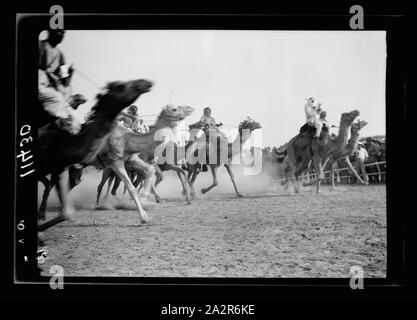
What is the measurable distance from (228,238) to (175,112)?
55.4 inches

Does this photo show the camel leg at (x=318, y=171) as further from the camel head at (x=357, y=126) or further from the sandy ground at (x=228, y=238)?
the camel head at (x=357, y=126)

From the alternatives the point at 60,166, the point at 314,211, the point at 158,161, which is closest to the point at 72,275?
the point at 60,166

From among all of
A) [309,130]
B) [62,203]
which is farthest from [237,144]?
[62,203]

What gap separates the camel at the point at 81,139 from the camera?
414 centimetres

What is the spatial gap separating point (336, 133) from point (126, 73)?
2.30m

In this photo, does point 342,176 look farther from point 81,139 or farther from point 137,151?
point 81,139

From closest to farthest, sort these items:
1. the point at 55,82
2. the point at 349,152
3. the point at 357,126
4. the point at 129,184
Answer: the point at 55,82, the point at 357,126, the point at 129,184, the point at 349,152

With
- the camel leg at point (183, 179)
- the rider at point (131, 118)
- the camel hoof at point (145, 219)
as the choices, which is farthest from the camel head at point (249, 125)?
the camel hoof at point (145, 219)

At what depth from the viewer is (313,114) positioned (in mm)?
4281

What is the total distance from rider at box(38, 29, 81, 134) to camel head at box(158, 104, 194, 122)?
88 centimetres

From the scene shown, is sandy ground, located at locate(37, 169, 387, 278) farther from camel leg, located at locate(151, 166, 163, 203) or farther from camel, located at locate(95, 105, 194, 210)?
camel, located at locate(95, 105, 194, 210)

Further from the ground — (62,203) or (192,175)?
(192,175)

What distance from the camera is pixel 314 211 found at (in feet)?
14.3
